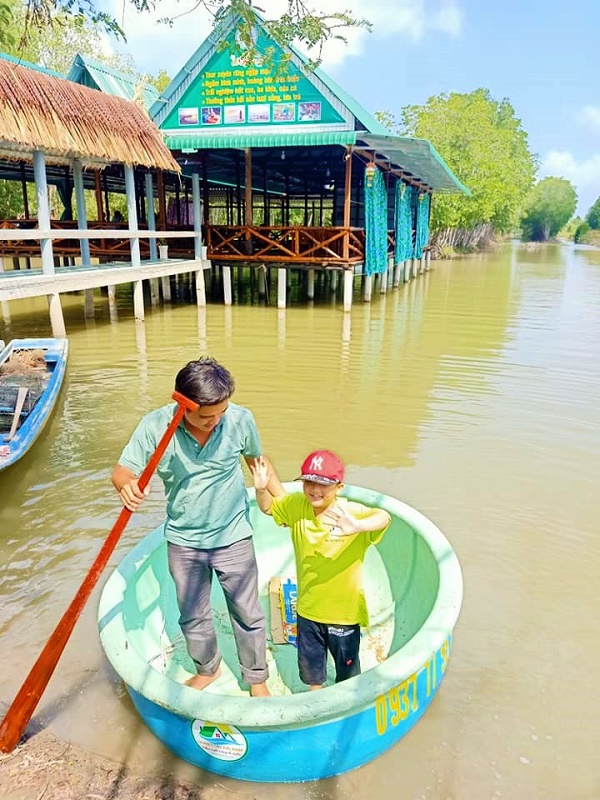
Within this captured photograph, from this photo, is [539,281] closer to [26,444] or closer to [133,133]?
[133,133]

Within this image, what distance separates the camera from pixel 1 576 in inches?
152

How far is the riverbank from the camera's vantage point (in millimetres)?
2312

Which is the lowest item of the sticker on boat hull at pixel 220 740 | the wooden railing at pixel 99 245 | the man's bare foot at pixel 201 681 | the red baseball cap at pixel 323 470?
the man's bare foot at pixel 201 681

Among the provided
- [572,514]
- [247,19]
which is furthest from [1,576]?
[572,514]

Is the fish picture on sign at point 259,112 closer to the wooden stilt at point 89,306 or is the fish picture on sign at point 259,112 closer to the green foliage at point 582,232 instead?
the wooden stilt at point 89,306

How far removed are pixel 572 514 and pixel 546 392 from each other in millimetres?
3691

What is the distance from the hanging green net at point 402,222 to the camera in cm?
1853

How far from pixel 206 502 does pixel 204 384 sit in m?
0.54

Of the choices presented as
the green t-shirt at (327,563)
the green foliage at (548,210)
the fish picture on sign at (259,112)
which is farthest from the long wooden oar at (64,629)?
the green foliage at (548,210)

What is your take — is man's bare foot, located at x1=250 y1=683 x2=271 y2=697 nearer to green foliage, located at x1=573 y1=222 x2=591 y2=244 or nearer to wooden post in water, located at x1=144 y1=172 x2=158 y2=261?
wooden post in water, located at x1=144 y1=172 x2=158 y2=261

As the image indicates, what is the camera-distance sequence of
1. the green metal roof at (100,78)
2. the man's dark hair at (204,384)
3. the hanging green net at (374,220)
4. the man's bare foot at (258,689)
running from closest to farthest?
the man's dark hair at (204,384)
the man's bare foot at (258,689)
the green metal roof at (100,78)
the hanging green net at (374,220)

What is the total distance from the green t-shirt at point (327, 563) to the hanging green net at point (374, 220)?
1258 cm

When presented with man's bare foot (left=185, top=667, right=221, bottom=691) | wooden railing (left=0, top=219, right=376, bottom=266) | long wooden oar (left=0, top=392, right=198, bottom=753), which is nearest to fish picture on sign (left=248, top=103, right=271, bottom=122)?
wooden railing (left=0, top=219, right=376, bottom=266)

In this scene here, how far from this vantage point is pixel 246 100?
13.2 meters
